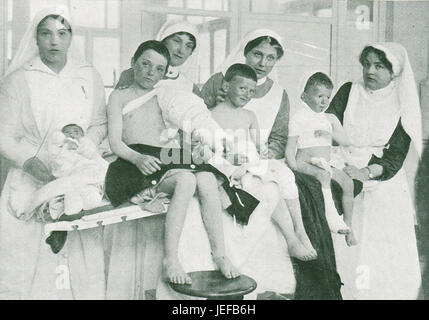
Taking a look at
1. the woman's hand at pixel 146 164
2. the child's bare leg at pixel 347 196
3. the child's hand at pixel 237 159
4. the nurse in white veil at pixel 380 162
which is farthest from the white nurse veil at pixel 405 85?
the woman's hand at pixel 146 164

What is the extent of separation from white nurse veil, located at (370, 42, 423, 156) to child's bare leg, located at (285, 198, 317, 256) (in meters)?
0.96

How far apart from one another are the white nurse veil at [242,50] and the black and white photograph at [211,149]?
15 millimetres

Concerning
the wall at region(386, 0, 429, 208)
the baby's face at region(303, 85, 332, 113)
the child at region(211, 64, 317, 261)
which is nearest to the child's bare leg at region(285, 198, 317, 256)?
the child at region(211, 64, 317, 261)

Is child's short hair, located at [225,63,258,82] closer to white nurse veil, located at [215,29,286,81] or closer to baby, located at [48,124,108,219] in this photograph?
white nurse veil, located at [215,29,286,81]

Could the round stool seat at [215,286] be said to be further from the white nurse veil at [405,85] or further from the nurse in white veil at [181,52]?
the white nurse veil at [405,85]

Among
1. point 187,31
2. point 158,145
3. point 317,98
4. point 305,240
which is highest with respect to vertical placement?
point 187,31

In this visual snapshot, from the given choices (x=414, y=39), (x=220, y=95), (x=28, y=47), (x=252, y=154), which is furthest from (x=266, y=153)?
(x=28, y=47)

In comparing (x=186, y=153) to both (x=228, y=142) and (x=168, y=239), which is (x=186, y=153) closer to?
(x=228, y=142)

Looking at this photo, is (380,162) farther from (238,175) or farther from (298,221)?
(238,175)

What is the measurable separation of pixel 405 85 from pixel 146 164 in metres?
1.85

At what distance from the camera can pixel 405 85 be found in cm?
445

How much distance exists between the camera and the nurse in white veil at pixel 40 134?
3953 millimetres
